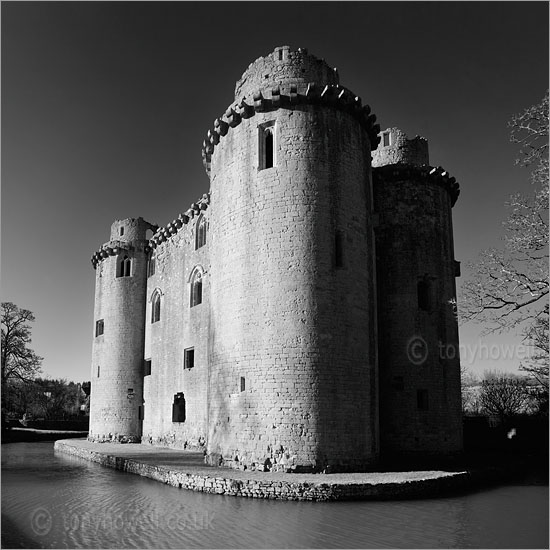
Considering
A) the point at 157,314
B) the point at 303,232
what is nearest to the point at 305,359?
the point at 303,232

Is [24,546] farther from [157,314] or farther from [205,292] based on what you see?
[157,314]

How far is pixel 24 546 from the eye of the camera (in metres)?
9.65

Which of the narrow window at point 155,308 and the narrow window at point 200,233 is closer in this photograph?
the narrow window at point 200,233

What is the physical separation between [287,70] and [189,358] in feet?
42.8

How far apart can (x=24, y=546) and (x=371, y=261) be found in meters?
12.5

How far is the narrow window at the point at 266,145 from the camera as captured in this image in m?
17.9

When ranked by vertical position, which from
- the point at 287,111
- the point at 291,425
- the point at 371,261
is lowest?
the point at 291,425

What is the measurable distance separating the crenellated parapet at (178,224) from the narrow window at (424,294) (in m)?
9.74

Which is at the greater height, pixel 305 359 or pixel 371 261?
pixel 371 261

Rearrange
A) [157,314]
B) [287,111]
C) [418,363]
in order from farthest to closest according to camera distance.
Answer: [157,314]
[418,363]
[287,111]

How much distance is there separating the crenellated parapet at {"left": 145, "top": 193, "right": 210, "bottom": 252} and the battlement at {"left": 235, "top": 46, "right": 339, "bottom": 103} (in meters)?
6.87

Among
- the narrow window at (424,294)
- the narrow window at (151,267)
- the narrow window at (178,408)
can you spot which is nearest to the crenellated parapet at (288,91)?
the narrow window at (424,294)

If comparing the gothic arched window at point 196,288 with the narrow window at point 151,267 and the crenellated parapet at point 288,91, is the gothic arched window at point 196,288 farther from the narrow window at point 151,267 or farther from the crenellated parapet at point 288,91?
the crenellated parapet at point 288,91

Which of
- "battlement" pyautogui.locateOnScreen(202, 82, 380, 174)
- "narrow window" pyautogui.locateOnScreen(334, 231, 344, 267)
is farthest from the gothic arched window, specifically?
"narrow window" pyautogui.locateOnScreen(334, 231, 344, 267)
